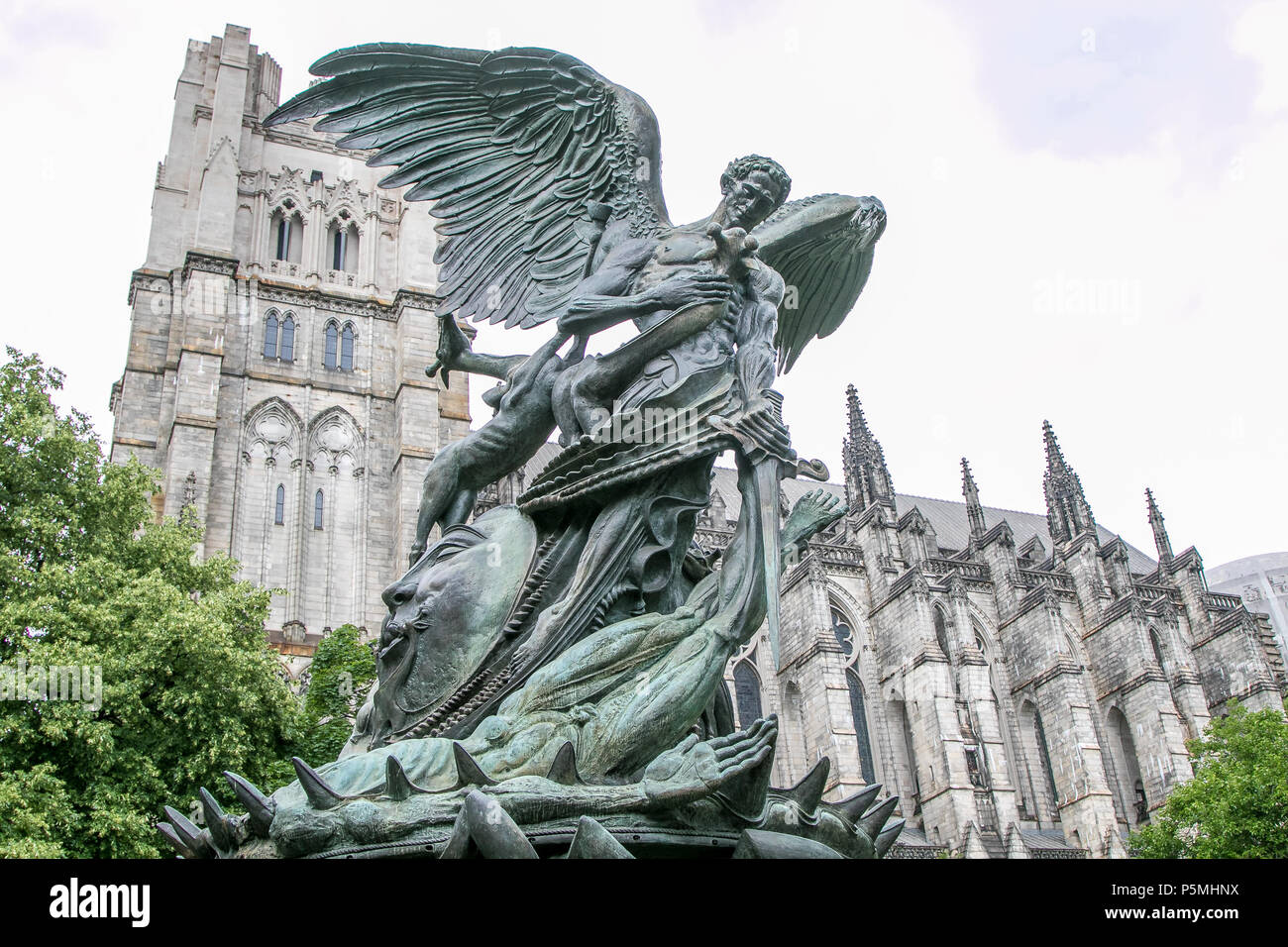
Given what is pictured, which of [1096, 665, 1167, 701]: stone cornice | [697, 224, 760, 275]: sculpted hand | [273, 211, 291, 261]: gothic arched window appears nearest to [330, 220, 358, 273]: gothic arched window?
[273, 211, 291, 261]: gothic arched window

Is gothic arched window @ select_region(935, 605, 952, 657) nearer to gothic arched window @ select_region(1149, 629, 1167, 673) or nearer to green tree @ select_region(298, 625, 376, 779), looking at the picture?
gothic arched window @ select_region(1149, 629, 1167, 673)

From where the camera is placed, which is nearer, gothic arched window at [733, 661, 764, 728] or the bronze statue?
the bronze statue

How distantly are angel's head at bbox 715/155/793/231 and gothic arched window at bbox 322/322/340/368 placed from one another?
113 ft

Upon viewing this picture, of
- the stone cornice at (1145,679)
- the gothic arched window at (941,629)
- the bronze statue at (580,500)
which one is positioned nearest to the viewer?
the bronze statue at (580,500)

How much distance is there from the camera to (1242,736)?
22.2 m

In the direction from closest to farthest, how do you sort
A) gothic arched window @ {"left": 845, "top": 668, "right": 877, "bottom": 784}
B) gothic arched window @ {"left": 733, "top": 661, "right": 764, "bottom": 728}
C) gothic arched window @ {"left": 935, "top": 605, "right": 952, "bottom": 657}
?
gothic arched window @ {"left": 733, "top": 661, "right": 764, "bottom": 728} < gothic arched window @ {"left": 845, "top": 668, "right": 877, "bottom": 784} < gothic arched window @ {"left": 935, "top": 605, "right": 952, "bottom": 657}

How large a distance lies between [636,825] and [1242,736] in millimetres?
22458

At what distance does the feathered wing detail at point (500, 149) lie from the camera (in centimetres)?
534

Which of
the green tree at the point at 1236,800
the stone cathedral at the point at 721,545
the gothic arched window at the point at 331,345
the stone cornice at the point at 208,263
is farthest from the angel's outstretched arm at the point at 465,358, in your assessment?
the gothic arched window at the point at 331,345

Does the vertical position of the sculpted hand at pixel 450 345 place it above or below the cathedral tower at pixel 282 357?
below

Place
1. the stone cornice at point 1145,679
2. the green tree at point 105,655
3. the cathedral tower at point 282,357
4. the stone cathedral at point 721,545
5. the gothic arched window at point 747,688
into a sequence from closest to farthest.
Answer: the green tree at point 105,655
the stone cathedral at point 721,545
the gothic arched window at point 747,688
the cathedral tower at point 282,357
the stone cornice at point 1145,679

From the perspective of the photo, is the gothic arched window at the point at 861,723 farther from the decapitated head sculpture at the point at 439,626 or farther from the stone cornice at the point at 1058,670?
the decapitated head sculpture at the point at 439,626

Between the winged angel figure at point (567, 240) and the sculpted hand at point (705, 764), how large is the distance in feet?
5.29

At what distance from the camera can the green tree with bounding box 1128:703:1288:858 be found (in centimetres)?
1955
